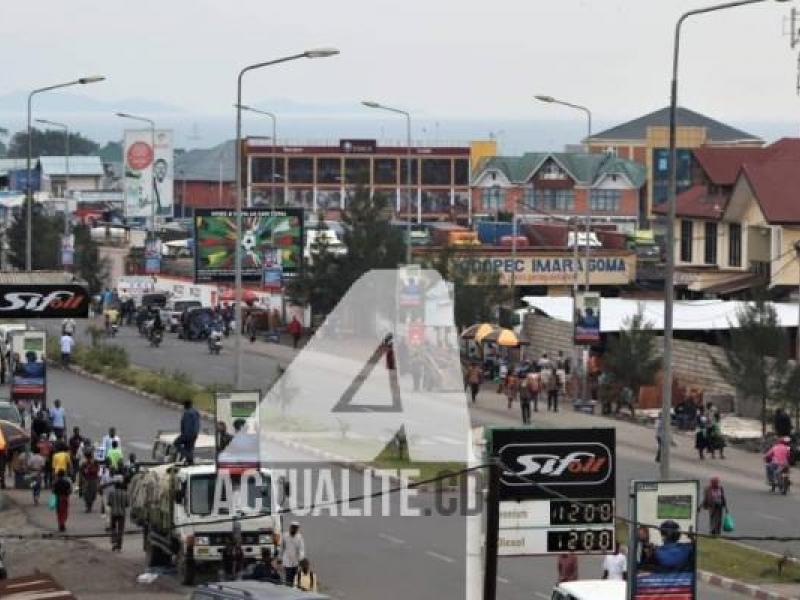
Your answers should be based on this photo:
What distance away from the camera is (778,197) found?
244ft

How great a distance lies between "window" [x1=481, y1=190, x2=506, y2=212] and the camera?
490 ft

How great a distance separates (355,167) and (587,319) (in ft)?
329

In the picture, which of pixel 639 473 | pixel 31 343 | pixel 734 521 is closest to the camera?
pixel 734 521

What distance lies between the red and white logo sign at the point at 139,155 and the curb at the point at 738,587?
71640mm

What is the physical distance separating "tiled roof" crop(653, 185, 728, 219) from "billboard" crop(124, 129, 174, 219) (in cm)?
2574

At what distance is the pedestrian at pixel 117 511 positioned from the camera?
33.6m

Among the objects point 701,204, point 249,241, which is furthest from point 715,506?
point 701,204

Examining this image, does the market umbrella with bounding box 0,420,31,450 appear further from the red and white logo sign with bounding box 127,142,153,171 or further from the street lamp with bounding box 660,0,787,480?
the red and white logo sign with bounding box 127,142,153,171

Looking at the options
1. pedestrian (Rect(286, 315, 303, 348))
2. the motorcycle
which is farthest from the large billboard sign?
pedestrian (Rect(286, 315, 303, 348))

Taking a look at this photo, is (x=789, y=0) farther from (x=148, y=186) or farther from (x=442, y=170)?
(x=442, y=170)

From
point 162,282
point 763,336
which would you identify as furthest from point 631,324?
point 162,282

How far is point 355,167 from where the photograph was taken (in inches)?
5984

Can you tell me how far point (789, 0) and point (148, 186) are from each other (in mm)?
75565

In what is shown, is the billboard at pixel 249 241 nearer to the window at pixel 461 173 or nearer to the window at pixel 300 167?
the window at pixel 300 167
